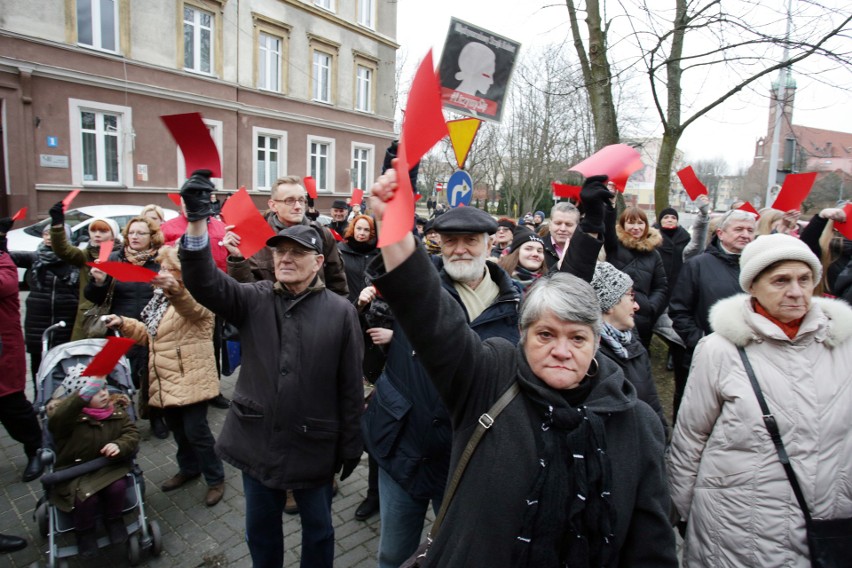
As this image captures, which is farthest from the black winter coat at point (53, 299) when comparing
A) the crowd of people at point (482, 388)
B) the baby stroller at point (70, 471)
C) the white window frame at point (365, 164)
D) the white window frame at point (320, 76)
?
the white window frame at point (365, 164)

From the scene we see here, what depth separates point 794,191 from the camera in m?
4.67

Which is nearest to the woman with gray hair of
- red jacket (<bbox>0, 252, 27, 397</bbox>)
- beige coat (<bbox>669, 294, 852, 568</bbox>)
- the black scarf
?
the black scarf

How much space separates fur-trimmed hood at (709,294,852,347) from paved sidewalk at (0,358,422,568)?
2524 mm

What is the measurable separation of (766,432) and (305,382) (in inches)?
83.7

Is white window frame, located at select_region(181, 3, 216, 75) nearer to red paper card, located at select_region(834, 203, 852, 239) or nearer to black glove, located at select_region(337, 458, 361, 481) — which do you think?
black glove, located at select_region(337, 458, 361, 481)

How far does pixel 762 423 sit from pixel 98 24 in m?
20.5

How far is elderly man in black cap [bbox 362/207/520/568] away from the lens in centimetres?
249

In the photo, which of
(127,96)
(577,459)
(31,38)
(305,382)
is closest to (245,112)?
(127,96)

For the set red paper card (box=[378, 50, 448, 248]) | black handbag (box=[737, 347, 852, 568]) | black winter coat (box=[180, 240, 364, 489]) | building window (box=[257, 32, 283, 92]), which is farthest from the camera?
building window (box=[257, 32, 283, 92])

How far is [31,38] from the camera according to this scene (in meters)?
15.0

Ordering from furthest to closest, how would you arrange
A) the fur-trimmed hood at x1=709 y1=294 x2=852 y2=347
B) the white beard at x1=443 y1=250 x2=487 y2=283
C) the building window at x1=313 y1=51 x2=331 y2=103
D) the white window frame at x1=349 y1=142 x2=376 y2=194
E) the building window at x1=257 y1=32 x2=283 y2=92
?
the white window frame at x1=349 y1=142 x2=376 y2=194 → the building window at x1=313 y1=51 x2=331 y2=103 → the building window at x1=257 y1=32 x2=283 y2=92 → the white beard at x1=443 y1=250 x2=487 y2=283 → the fur-trimmed hood at x1=709 y1=294 x2=852 y2=347

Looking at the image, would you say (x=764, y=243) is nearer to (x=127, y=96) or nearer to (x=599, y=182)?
(x=599, y=182)

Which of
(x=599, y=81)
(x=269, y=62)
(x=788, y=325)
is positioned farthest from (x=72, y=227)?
(x=269, y=62)

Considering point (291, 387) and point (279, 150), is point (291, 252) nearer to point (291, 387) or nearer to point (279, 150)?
point (291, 387)
